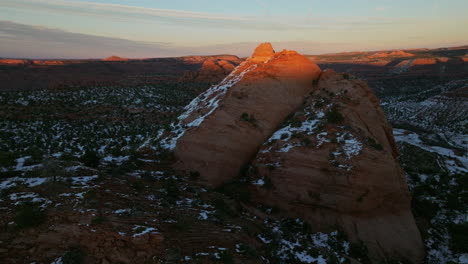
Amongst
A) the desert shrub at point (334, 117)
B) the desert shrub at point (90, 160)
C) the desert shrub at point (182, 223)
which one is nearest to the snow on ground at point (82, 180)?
the desert shrub at point (90, 160)

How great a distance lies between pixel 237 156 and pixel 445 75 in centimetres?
13368

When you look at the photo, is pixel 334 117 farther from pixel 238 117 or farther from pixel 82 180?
pixel 82 180

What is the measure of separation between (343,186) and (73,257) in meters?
11.5

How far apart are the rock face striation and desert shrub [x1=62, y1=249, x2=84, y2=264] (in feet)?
26.1

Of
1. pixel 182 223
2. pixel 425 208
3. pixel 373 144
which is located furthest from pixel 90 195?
pixel 425 208

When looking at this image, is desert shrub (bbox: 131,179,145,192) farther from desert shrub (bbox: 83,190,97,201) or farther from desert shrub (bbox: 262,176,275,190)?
desert shrub (bbox: 262,176,275,190)

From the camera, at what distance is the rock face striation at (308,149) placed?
13.4m

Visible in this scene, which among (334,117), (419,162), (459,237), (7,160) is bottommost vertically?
(419,162)


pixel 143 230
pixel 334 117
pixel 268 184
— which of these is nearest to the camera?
pixel 143 230

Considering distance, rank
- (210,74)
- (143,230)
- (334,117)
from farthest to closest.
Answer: (210,74), (334,117), (143,230)

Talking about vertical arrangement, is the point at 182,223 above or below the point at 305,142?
below

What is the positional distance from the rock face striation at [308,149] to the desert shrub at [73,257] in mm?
7947

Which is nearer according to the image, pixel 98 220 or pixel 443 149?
pixel 98 220

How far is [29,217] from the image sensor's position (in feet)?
25.2
